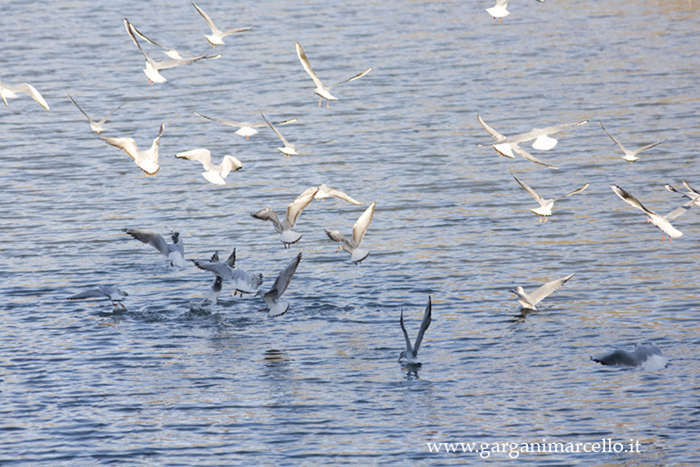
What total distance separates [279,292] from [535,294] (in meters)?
4.18

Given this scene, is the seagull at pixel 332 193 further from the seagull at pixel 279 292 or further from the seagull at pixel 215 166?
the seagull at pixel 215 166

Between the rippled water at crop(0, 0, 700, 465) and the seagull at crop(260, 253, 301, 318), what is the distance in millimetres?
297

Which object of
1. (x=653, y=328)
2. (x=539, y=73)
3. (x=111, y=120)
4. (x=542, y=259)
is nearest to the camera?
(x=653, y=328)

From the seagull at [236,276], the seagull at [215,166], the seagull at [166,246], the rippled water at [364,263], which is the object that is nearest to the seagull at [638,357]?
the rippled water at [364,263]

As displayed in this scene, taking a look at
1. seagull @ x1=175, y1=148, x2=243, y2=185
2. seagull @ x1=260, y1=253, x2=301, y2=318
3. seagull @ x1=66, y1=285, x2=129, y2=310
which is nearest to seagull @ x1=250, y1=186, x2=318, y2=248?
seagull @ x1=260, y1=253, x2=301, y2=318

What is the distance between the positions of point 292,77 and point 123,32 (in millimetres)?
13175

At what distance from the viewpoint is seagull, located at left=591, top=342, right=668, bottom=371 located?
1451cm

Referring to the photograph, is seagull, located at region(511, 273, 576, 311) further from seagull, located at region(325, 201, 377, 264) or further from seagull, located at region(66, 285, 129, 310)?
seagull, located at region(66, 285, 129, 310)

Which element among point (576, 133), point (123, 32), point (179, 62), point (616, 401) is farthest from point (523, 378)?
point (123, 32)

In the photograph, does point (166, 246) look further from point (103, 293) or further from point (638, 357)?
point (638, 357)

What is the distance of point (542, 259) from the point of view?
20516 mm

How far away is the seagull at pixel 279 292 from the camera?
16.9 metres

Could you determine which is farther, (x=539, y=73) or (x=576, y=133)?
(x=539, y=73)

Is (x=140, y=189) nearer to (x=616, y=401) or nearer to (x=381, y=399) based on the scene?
(x=381, y=399)
